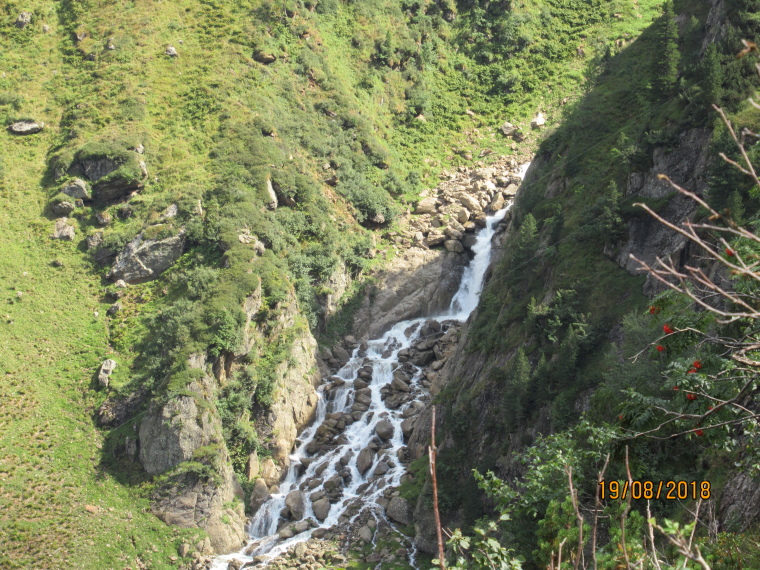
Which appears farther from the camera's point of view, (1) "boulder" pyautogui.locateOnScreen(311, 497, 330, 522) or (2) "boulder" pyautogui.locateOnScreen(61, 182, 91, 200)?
(2) "boulder" pyautogui.locateOnScreen(61, 182, 91, 200)

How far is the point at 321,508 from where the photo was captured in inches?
1374

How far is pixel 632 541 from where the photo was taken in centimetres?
729

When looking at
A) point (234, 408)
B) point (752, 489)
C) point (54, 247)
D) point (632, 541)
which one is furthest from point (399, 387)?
point (632, 541)

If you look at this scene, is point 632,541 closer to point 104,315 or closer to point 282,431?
point 282,431

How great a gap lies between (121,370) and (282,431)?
10.7 m

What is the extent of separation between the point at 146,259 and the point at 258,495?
60.3 ft

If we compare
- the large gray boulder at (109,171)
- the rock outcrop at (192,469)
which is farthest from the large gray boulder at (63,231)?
the rock outcrop at (192,469)

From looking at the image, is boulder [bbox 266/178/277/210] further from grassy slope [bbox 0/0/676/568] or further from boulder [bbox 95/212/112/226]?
boulder [bbox 95/212/112/226]

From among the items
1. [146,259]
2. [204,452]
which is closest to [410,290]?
[146,259]

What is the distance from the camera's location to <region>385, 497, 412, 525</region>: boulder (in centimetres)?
3306

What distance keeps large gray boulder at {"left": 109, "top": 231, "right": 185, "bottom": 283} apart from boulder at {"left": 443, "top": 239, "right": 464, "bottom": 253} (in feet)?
71.9

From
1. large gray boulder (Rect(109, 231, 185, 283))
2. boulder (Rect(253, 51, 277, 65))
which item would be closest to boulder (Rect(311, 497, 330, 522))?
large gray boulder (Rect(109, 231, 185, 283))

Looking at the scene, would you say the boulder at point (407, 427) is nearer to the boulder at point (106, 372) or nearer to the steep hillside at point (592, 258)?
the steep hillside at point (592, 258)

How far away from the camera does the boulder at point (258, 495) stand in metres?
35.8
